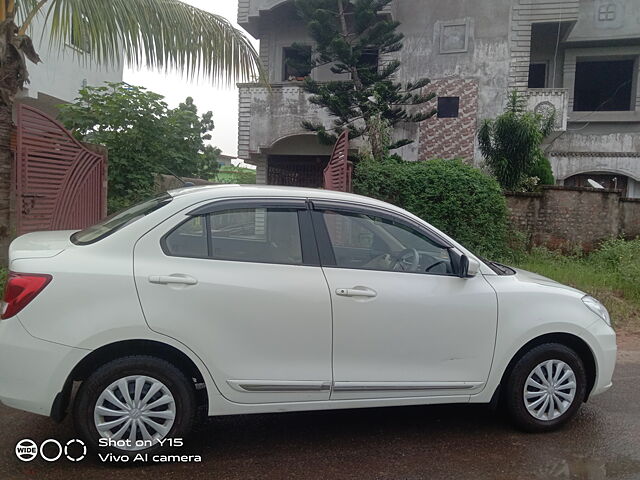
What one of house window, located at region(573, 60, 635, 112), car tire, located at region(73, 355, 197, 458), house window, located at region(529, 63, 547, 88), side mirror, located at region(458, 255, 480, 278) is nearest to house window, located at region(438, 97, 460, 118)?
house window, located at region(529, 63, 547, 88)

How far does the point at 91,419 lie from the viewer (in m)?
2.98

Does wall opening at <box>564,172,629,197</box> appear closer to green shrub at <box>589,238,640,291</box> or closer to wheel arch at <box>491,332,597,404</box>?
green shrub at <box>589,238,640,291</box>

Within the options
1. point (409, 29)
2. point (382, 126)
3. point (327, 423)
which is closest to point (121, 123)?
point (382, 126)

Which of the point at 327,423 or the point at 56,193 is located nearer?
the point at 327,423

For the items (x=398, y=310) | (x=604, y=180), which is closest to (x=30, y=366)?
(x=398, y=310)

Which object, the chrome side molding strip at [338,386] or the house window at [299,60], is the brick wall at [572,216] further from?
the chrome side molding strip at [338,386]

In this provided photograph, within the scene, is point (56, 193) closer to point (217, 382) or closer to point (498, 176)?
point (217, 382)

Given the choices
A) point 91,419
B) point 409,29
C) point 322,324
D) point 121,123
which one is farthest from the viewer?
point 409,29

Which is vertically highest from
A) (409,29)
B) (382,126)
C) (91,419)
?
(409,29)

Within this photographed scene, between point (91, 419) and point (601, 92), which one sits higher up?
point (601, 92)

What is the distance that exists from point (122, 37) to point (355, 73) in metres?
8.41

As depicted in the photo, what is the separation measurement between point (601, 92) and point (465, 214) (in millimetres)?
10718

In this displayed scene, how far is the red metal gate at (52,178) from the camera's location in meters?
6.18

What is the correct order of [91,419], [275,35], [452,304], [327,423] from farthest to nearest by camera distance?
[275,35], [327,423], [452,304], [91,419]
